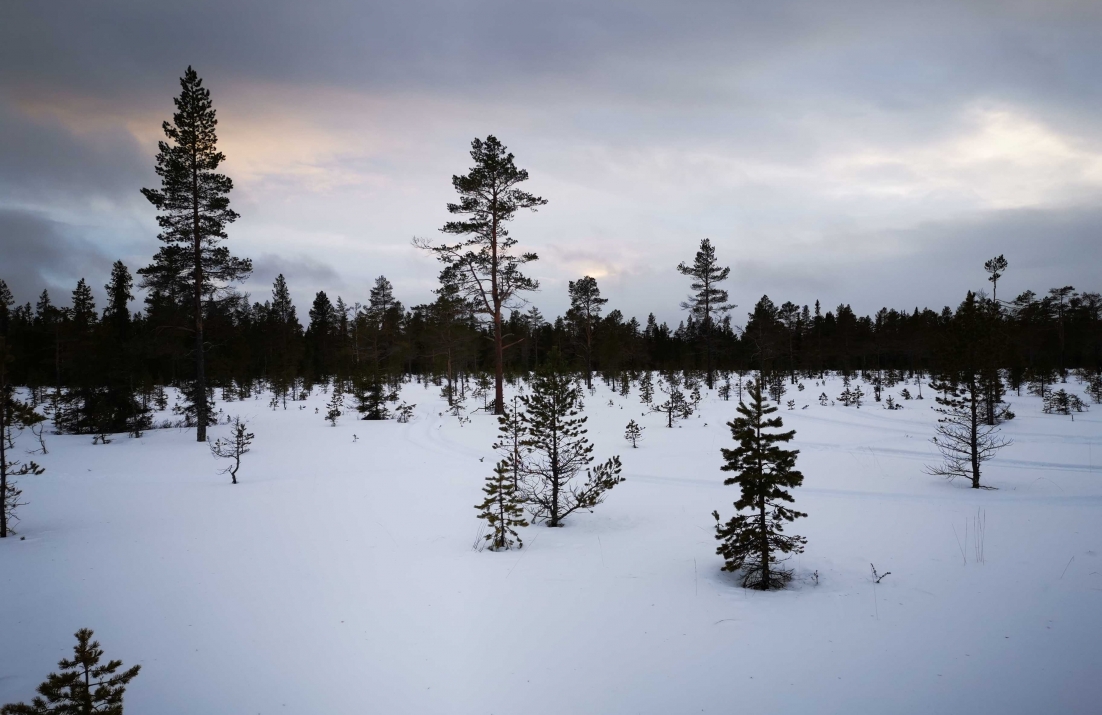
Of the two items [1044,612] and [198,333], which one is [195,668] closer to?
[1044,612]

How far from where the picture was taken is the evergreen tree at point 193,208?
746 inches

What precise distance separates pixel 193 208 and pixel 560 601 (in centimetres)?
2209

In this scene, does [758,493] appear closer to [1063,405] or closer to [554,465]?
[554,465]

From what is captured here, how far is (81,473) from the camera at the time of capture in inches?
565

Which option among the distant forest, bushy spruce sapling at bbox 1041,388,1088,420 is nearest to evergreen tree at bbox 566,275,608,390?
the distant forest

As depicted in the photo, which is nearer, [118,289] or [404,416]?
[404,416]

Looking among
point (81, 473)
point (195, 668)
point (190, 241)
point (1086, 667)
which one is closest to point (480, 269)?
point (190, 241)

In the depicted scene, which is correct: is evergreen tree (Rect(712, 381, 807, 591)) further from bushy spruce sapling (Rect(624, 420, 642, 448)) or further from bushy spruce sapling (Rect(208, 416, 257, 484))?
bushy spruce sapling (Rect(208, 416, 257, 484))

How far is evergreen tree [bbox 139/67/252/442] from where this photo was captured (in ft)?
62.1

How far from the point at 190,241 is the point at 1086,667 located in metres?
26.7

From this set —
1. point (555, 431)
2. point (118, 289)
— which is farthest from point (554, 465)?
point (118, 289)

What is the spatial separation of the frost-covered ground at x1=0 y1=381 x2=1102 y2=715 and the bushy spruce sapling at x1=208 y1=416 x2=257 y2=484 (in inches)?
45.5

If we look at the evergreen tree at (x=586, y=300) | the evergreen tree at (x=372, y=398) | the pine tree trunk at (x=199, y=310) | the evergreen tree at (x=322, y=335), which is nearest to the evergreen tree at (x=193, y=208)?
the pine tree trunk at (x=199, y=310)

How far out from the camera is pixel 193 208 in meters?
19.4
